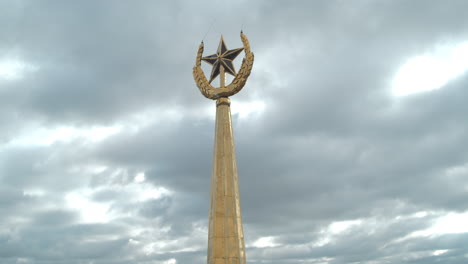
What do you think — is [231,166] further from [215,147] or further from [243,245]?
[243,245]

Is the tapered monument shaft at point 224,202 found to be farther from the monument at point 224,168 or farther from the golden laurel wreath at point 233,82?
the golden laurel wreath at point 233,82

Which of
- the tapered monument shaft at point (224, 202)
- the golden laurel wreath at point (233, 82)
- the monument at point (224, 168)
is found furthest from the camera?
the golden laurel wreath at point (233, 82)

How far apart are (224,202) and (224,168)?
6.99ft

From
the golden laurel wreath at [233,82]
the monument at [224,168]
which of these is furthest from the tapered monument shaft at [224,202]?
the golden laurel wreath at [233,82]

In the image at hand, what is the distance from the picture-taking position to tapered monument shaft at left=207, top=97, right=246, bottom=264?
2475 cm

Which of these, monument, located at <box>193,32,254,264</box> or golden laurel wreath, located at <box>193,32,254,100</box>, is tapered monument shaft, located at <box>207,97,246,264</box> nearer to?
monument, located at <box>193,32,254,264</box>

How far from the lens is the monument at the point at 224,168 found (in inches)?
979

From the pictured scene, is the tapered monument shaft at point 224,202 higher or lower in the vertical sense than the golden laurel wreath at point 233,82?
lower

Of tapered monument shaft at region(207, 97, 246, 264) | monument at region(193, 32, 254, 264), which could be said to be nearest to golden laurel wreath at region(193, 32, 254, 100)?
monument at region(193, 32, 254, 264)

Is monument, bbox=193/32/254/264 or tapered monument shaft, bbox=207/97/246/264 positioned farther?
monument, bbox=193/32/254/264

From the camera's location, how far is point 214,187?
26375mm

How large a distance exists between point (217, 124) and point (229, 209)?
5.67 metres

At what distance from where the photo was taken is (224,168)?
26.5 m

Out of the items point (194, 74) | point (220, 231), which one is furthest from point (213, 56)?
point (220, 231)
